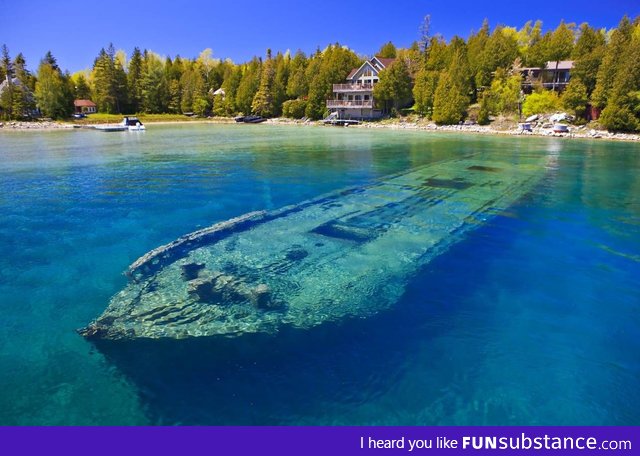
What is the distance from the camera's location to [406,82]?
6169 centimetres

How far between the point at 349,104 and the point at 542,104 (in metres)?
28.1

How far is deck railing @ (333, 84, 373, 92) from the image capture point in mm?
65188

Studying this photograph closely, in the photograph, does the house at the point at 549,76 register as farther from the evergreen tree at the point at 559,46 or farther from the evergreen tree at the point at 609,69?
the evergreen tree at the point at 609,69

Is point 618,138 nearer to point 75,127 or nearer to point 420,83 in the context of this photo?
point 420,83

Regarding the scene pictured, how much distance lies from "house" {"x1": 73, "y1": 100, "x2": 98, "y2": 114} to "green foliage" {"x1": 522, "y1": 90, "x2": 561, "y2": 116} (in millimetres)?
73449

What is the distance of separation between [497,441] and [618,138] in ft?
145

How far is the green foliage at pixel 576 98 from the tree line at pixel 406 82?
0.32ft

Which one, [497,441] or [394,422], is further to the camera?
[394,422]

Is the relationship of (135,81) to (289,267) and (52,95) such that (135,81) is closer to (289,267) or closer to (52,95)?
(52,95)

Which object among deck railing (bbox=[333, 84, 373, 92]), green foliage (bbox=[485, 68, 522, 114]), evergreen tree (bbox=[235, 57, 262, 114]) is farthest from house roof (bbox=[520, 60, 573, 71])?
evergreen tree (bbox=[235, 57, 262, 114])

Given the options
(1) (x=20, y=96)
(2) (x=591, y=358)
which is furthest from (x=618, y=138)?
(1) (x=20, y=96)

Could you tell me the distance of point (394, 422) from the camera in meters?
4.30

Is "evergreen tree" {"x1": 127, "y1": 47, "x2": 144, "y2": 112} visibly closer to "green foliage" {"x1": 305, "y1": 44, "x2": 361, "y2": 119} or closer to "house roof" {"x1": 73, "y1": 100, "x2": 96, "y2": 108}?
"house roof" {"x1": 73, "y1": 100, "x2": 96, "y2": 108}

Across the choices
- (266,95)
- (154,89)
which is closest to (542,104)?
(266,95)
